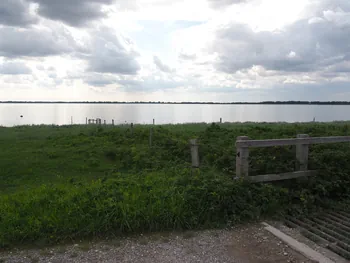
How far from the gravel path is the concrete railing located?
5.53ft

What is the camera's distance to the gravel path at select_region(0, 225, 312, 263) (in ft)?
15.0

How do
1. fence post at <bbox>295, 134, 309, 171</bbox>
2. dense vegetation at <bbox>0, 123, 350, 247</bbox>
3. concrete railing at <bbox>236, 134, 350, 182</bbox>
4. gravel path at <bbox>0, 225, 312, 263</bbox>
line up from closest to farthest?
gravel path at <bbox>0, 225, 312, 263</bbox> → dense vegetation at <bbox>0, 123, 350, 247</bbox> → concrete railing at <bbox>236, 134, 350, 182</bbox> → fence post at <bbox>295, 134, 309, 171</bbox>

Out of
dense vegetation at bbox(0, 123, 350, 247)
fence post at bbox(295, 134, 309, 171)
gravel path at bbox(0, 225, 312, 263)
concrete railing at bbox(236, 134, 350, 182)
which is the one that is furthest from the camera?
fence post at bbox(295, 134, 309, 171)

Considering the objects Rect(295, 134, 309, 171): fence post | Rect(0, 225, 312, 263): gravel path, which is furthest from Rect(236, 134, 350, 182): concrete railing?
Rect(0, 225, 312, 263): gravel path

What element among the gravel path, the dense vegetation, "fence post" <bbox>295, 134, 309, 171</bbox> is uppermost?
"fence post" <bbox>295, 134, 309, 171</bbox>

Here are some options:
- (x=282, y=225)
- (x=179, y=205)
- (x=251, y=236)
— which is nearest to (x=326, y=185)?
(x=282, y=225)

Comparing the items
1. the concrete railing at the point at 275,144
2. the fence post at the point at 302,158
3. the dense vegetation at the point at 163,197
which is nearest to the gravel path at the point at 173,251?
the dense vegetation at the point at 163,197

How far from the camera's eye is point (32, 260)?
4.48m

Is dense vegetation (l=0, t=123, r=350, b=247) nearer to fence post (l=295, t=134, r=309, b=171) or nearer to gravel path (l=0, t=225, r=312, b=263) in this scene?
fence post (l=295, t=134, r=309, b=171)

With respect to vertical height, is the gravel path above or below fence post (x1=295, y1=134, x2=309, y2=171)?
below

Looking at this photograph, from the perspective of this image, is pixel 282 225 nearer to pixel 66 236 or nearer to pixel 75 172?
pixel 66 236

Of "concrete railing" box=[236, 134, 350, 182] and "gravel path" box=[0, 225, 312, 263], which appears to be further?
"concrete railing" box=[236, 134, 350, 182]

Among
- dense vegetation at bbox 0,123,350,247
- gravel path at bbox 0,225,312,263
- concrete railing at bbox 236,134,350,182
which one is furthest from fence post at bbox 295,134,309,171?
gravel path at bbox 0,225,312,263

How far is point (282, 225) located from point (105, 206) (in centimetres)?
342
